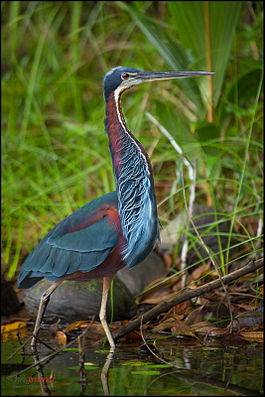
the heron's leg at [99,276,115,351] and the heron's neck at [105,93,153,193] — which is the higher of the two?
the heron's neck at [105,93,153,193]

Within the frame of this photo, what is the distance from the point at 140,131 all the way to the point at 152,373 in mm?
3803

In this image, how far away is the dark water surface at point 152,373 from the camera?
1.76 m

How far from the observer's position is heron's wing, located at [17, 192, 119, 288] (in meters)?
2.46

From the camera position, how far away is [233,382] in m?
1.84

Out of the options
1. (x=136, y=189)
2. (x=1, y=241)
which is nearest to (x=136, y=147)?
(x=136, y=189)

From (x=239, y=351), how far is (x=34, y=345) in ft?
3.17

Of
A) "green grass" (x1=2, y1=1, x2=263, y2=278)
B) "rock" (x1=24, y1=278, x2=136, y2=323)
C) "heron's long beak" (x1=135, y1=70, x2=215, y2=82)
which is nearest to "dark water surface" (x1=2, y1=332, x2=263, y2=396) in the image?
"rock" (x1=24, y1=278, x2=136, y2=323)

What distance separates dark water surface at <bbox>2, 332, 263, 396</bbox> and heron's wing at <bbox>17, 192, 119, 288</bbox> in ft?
1.24

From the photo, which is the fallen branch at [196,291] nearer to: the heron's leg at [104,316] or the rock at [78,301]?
the heron's leg at [104,316]

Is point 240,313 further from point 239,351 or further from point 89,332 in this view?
point 89,332

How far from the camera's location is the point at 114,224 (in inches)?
98.1

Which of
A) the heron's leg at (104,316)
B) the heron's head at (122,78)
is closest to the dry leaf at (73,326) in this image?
the heron's leg at (104,316)

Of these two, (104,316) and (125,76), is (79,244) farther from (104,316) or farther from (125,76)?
(125,76)

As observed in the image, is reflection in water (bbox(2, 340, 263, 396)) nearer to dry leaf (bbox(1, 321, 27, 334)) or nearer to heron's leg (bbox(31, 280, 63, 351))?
heron's leg (bbox(31, 280, 63, 351))
